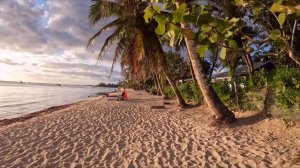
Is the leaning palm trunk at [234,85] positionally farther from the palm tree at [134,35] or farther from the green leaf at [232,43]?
the green leaf at [232,43]

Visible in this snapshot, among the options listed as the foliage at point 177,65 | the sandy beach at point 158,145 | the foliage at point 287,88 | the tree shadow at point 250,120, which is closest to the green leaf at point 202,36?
the sandy beach at point 158,145

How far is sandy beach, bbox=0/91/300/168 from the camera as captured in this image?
6.62m

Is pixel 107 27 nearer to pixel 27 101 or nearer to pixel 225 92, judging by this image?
pixel 225 92

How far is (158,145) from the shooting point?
26.8ft

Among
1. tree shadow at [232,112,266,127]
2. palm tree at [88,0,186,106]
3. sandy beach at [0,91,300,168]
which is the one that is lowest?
sandy beach at [0,91,300,168]

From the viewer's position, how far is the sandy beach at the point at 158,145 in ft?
21.7

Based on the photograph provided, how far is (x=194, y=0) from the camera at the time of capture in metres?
15.8

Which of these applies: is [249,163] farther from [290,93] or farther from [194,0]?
[194,0]

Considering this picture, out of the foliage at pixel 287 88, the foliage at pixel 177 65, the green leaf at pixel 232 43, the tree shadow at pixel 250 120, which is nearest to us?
the green leaf at pixel 232 43

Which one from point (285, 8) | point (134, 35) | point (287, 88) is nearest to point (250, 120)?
point (287, 88)

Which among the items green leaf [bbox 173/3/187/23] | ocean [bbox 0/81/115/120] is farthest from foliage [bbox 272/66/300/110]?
ocean [bbox 0/81/115/120]

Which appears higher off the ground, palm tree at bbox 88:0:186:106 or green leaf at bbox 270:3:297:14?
palm tree at bbox 88:0:186:106

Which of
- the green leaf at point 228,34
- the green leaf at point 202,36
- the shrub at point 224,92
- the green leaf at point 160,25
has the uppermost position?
the green leaf at point 160,25

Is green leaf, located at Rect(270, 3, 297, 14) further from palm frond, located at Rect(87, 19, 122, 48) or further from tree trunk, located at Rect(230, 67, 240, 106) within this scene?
palm frond, located at Rect(87, 19, 122, 48)
